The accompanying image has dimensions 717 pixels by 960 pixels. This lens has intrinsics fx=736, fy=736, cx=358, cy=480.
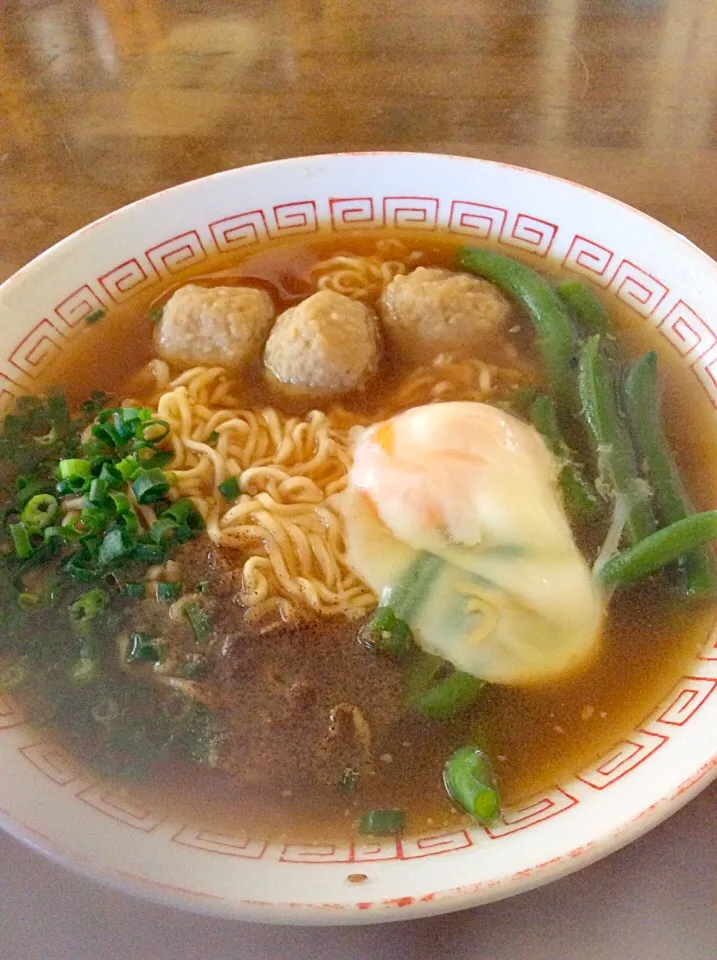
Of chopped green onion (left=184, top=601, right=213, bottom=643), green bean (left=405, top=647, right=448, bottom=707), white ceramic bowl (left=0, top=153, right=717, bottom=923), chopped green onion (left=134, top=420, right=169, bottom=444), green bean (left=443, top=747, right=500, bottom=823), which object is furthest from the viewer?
chopped green onion (left=134, top=420, right=169, bottom=444)

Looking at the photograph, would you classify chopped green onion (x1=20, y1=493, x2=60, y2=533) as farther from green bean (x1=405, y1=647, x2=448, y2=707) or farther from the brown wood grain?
the brown wood grain

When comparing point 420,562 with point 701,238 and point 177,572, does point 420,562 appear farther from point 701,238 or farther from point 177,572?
point 701,238

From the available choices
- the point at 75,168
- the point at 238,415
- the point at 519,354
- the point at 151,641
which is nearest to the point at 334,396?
the point at 238,415

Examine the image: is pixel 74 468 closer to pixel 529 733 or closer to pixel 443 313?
pixel 443 313

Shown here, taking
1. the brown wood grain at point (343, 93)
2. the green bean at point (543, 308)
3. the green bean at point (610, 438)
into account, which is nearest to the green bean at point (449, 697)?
the green bean at point (610, 438)

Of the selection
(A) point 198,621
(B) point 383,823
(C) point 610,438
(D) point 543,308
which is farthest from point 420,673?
(D) point 543,308

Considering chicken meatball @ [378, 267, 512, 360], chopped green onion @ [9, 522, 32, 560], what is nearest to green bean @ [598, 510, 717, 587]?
chicken meatball @ [378, 267, 512, 360]

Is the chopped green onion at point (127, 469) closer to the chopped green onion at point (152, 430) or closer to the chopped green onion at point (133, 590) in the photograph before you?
the chopped green onion at point (152, 430)
